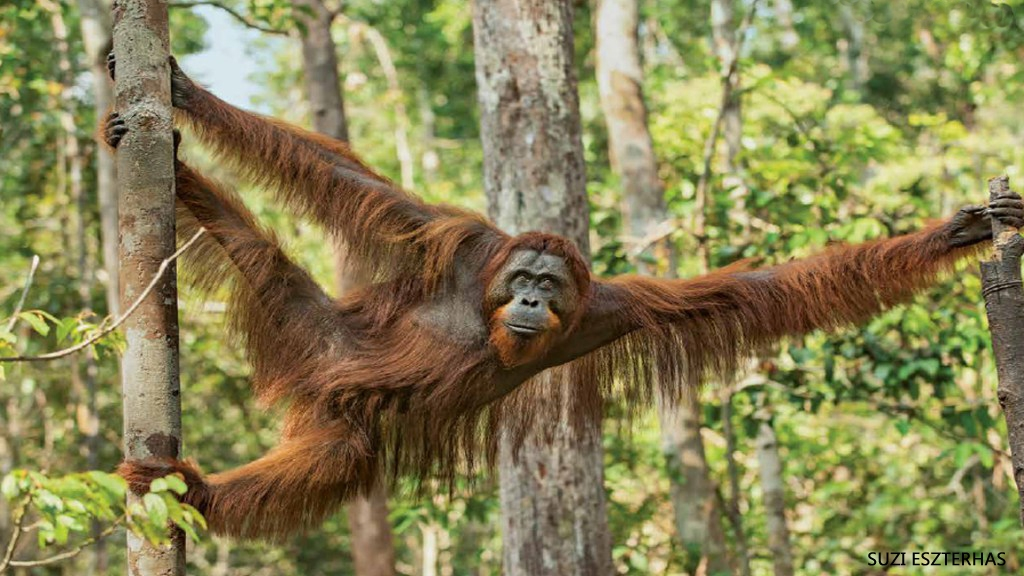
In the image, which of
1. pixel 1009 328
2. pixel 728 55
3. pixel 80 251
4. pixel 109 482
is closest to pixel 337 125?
pixel 80 251

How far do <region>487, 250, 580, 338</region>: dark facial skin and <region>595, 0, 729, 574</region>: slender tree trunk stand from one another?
2.82 meters

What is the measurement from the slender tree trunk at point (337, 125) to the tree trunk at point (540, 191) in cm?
329

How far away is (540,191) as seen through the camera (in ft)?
18.3

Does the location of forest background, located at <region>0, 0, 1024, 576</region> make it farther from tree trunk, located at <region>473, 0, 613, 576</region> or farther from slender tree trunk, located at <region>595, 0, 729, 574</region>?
tree trunk, located at <region>473, 0, 613, 576</region>

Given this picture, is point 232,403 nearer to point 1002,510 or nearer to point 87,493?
point 1002,510

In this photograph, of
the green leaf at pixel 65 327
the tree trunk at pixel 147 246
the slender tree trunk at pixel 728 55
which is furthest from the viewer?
the slender tree trunk at pixel 728 55

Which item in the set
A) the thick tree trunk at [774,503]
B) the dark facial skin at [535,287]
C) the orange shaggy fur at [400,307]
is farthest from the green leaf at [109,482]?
the thick tree trunk at [774,503]

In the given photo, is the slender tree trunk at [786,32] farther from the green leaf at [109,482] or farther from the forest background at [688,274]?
the green leaf at [109,482]

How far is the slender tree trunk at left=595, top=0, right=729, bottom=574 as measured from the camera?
25.0 ft

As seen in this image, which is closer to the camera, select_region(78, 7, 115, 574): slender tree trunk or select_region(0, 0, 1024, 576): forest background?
select_region(0, 0, 1024, 576): forest background

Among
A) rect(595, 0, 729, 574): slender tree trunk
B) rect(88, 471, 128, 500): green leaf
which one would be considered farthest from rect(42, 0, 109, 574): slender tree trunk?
rect(88, 471, 128, 500): green leaf

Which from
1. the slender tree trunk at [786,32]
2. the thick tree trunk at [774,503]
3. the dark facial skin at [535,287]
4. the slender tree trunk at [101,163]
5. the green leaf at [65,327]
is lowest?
the thick tree trunk at [774,503]

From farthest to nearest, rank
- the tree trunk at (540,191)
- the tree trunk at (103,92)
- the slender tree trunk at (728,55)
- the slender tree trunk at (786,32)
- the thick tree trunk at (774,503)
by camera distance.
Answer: the slender tree trunk at (786,32), the slender tree trunk at (728,55), the tree trunk at (103,92), the thick tree trunk at (774,503), the tree trunk at (540,191)

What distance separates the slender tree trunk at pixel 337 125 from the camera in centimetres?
929
